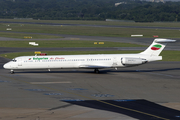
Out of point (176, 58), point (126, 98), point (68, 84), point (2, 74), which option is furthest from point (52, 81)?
point (176, 58)

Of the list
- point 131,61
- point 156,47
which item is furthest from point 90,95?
point 156,47

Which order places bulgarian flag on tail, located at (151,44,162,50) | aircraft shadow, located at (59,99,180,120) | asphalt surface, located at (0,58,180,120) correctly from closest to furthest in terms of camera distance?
aircraft shadow, located at (59,99,180,120) → asphalt surface, located at (0,58,180,120) → bulgarian flag on tail, located at (151,44,162,50)

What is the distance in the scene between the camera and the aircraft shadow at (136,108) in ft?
→ 80.3

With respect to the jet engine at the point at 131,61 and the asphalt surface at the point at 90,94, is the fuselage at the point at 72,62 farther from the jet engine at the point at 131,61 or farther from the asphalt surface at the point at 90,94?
the asphalt surface at the point at 90,94

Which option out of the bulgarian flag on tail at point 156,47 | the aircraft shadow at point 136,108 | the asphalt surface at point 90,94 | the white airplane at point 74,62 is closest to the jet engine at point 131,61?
the white airplane at point 74,62

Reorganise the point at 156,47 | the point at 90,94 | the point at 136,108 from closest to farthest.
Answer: the point at 136,108
the point at 90,94
the point at 156,47

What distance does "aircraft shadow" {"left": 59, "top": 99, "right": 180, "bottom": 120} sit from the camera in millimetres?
24484

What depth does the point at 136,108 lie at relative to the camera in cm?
2688

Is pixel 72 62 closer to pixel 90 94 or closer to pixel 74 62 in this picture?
pixel 74 62

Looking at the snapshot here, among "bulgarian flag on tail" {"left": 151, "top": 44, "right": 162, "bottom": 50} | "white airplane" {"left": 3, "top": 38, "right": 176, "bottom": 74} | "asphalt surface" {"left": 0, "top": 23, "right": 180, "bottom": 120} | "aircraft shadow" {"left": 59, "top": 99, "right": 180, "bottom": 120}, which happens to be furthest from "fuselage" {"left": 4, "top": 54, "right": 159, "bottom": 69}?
"aircraft shadow" {"left": 59, "top": 99, "right": 180, "bottom": 120}

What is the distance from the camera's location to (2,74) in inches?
1773

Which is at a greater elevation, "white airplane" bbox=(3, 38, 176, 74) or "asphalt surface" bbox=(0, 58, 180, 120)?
"white airplane" bbox=(3, 38, 176, 74)

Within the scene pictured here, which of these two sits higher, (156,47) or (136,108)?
(156,47)

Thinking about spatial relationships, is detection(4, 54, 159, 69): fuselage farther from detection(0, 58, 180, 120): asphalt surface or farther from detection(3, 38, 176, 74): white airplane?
detection(0, 58, 180, 120): asphalt surface
